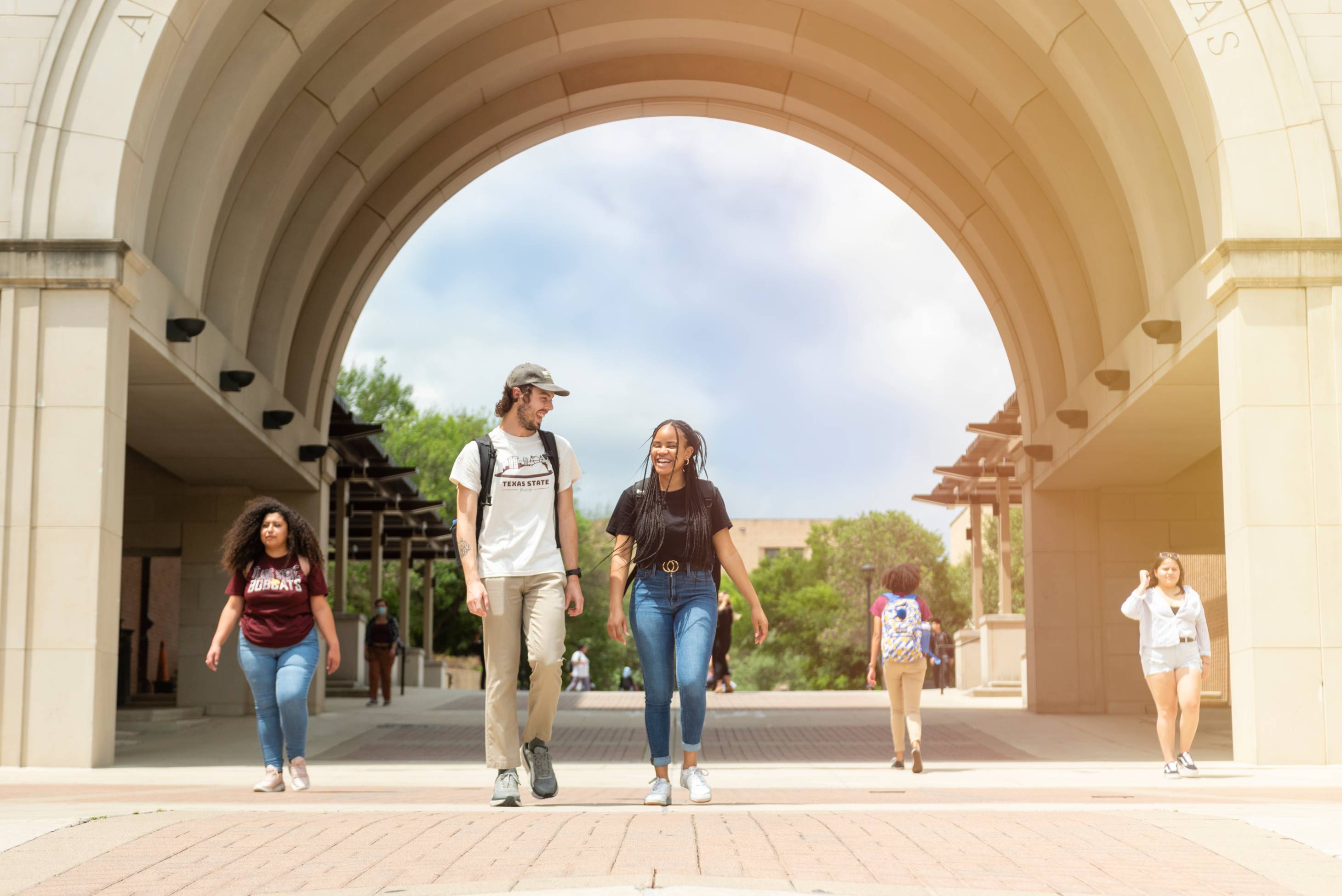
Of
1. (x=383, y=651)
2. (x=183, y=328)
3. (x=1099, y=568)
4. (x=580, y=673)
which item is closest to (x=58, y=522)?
(x=183, y=328)

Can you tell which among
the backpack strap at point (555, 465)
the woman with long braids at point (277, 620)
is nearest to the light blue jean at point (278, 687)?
the woman with long braids at point (277, 620)

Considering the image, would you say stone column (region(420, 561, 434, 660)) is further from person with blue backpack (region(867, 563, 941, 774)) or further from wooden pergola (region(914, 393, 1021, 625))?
person with blue backpack (region(867, 563, 941, 774))

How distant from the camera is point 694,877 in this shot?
14.6 ft

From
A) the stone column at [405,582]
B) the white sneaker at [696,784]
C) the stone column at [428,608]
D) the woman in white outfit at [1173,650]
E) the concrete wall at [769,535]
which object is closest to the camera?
the white sneaker at [696,784]

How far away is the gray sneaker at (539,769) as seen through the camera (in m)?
6.80

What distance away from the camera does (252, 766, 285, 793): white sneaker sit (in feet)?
26.0

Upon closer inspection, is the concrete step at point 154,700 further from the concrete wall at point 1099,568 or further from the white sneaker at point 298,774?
the white sneaker at point 298,774

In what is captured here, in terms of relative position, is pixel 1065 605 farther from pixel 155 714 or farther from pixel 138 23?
pixel 138 23

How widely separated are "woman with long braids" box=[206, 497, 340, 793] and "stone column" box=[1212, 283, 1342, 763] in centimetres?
672

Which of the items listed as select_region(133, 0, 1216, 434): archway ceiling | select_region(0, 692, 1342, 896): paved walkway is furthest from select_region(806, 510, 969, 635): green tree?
select_region(0, 692, 1342, 896): paved walkway

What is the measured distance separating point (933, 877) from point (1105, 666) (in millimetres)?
14449

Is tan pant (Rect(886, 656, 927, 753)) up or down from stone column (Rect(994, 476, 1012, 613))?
down

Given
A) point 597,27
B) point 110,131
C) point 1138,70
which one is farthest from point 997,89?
point 110,131

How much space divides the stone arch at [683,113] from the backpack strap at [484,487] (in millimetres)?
5780
